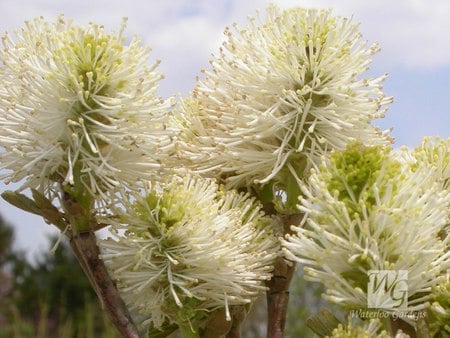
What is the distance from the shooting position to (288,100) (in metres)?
1.36

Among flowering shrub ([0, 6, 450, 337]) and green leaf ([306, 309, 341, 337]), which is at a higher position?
flowering shrub ([0, 6, 450, 337])

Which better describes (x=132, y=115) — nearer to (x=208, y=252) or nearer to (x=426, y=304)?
(x=208, y=252)

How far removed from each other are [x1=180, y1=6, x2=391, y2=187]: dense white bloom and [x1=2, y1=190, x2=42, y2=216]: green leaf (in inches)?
9.9

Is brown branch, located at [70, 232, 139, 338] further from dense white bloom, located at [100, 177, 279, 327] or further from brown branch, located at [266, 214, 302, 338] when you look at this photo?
brown branch, located at [266, 214, 302, 338]

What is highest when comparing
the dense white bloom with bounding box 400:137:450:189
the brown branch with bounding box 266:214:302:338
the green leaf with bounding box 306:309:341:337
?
the dense white bloom with bounding box 400:137:450:189

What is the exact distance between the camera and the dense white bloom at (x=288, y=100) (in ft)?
4.44

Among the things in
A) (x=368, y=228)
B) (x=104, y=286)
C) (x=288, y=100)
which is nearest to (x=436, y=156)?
(x=288, y=100)

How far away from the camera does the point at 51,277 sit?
57.6 feet

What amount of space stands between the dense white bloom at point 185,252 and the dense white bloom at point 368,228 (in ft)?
0.58

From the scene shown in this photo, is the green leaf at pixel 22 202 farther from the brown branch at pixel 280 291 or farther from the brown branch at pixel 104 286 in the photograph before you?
the brown branch at pixel 280 291
